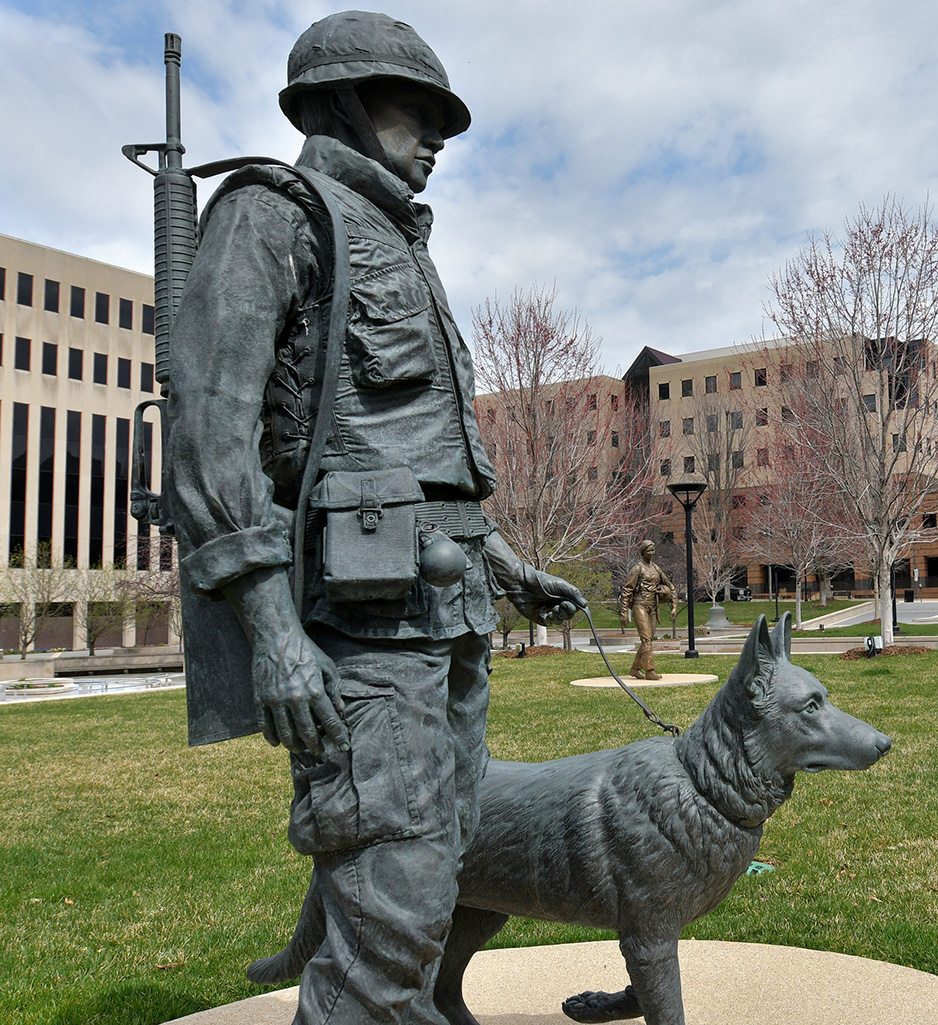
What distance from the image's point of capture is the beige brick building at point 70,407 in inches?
1631

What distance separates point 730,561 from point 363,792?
1723 inches

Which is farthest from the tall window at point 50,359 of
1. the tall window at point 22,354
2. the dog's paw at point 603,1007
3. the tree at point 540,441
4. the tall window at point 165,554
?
the dog's paw at point 603,1007

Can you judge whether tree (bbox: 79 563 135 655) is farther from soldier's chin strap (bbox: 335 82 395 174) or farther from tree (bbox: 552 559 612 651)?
soldier's chin strap (bbox: 335 82 395 174)

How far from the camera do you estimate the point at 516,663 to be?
2095 cm

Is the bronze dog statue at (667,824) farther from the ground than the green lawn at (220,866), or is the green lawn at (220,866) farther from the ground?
the bronze dog statue at (667,824)

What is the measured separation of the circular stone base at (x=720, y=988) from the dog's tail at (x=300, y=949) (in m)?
0.96

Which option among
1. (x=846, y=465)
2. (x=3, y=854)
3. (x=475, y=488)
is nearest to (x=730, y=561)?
(x=846, y=465)

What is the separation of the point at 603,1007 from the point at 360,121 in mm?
3009

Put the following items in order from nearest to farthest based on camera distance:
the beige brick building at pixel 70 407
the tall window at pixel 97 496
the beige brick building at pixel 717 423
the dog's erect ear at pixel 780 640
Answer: the dog's erect ear at pixel 780 640 → the beige brick building at pixel 717 423 → the beige brick building at pixel 70 407 → the tall window at pixel 97 496

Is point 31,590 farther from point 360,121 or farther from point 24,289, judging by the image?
point 360,121

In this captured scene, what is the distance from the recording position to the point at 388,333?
7.47 ft

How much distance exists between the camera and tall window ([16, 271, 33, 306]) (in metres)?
41.8

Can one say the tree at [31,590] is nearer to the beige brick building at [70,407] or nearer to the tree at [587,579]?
the beige brick building at [70,407]

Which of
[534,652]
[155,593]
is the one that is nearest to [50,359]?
[155,593]
